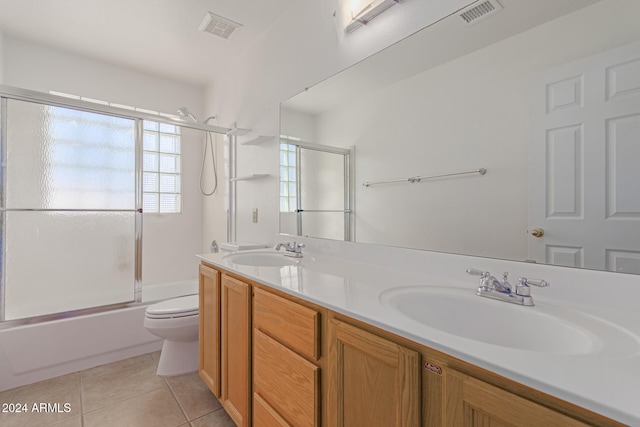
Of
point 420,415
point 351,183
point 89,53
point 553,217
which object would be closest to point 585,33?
point 553,217

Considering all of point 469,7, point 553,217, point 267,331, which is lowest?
point 267,331

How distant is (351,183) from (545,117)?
2.83ft

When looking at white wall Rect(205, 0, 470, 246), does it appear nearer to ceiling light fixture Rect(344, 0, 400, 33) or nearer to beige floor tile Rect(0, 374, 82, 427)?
ceiling light fixture Rect(344, 0, 400, 33)

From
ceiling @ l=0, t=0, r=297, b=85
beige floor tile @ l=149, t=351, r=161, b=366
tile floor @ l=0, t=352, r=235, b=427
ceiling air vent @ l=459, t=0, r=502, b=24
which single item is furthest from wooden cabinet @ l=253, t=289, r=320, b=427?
ceiling @ l=0, t=0, r=297, b=85

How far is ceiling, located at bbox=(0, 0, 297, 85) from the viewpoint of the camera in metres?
2.07

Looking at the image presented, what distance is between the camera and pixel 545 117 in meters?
0.94

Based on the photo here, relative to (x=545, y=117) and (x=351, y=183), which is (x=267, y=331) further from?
(x=545, y=117)

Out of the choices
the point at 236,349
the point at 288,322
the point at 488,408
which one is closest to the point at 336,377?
the point at 288,322

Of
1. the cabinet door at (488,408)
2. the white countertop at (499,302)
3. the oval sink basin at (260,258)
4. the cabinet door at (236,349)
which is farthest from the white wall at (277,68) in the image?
the cabinet door at (488,408)

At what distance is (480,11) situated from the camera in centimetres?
110

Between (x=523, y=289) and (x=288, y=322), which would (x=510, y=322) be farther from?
(x=288, y=322)

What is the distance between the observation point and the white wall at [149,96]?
252 centimetres

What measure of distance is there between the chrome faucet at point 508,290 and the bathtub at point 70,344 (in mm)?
2476

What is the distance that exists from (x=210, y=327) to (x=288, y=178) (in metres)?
1.06
